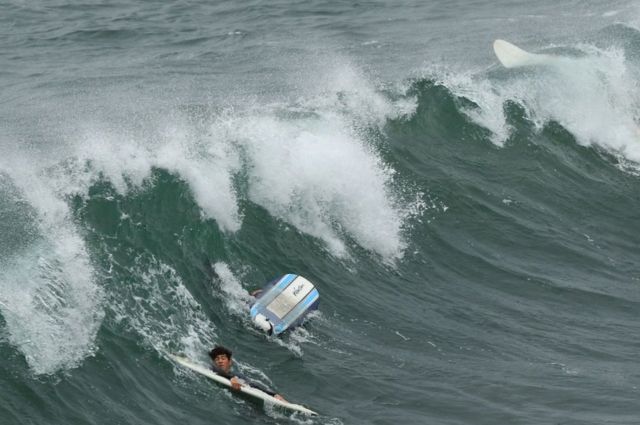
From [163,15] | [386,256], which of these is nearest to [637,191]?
[386,256]

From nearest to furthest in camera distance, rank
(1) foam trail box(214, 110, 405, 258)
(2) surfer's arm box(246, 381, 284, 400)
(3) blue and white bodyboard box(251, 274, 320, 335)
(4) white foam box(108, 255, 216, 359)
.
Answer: (2) surfer's arm box(246, 381, 284, 400)
(4) white foam box(108, 255, 216, 359)
(3) blue and white bodyboard box(251, 274, 320, 335)
(1) foam trail box(214, 110, 405, 258)

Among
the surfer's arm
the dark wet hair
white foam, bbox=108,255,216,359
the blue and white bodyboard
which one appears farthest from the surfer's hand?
the blue and white bodyboard

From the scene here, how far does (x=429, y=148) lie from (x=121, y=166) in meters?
7.48

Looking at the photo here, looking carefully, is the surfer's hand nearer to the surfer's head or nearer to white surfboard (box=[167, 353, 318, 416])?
white surfboard (box=[167, 353, 318, 416])

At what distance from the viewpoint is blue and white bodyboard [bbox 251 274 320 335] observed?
16203 millimetres

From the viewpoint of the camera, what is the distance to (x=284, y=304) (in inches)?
651

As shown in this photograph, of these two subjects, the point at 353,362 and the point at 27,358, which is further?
the point at 353,362

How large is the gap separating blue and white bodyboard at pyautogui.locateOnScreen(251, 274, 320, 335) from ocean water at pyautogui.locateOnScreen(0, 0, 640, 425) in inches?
11.7

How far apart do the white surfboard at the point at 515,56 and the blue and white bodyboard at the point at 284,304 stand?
12.3 metres

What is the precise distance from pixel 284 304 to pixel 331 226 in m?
3.72

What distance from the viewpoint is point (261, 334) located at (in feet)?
53.0

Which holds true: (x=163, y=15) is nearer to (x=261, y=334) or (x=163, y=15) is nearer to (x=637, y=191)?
(x=637, y=191)

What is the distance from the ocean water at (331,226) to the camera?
1480 centimetres

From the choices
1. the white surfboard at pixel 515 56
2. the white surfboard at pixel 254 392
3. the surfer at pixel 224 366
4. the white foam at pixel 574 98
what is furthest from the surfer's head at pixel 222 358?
the white surfboard at pixel 515 56
